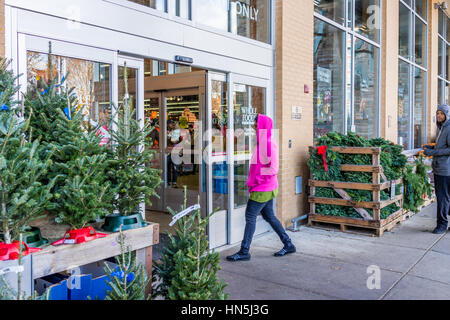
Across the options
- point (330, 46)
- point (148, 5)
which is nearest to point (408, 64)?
point (330, 46)

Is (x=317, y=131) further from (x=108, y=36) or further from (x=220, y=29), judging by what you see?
(x=108, y=36)

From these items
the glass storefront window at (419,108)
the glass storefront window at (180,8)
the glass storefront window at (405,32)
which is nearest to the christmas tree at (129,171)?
the glass storefront window at (180,8)

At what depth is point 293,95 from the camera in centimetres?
705

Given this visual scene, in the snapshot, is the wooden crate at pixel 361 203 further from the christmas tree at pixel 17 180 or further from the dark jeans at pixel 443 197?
the christmas tree at pixel 17 180

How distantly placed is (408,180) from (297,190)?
2018mm

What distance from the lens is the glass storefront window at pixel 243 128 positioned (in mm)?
6308

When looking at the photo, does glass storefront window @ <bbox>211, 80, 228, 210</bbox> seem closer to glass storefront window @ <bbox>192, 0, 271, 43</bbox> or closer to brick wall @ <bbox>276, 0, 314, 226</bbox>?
glass storefront window @ <bbox>192, 0, 271, 43</bbox>

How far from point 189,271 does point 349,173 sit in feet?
15.0

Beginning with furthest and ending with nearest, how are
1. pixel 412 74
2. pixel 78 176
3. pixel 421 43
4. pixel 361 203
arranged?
pixel 421 43, pixel 412 74, pixel 361 203, pixel 78 176

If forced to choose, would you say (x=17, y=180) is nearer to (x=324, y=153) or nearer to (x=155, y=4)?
(x=155, y=4)

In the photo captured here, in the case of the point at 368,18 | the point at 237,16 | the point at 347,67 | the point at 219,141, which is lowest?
the point at 219,141

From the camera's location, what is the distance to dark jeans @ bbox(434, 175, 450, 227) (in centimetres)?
671

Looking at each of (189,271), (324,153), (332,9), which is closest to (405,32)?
(332,9)

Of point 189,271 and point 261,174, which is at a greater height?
point 261,174
